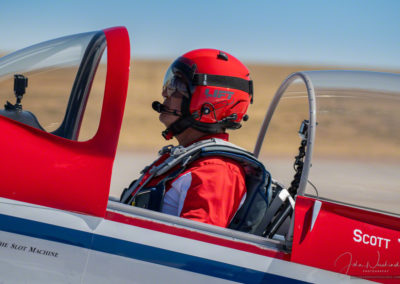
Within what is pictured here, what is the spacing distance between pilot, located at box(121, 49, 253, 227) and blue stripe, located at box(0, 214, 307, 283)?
37 centimetres

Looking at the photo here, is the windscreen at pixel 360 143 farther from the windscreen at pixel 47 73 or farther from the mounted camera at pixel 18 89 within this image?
the mounted camera at pixel 18 89

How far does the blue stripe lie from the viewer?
6.30 ft

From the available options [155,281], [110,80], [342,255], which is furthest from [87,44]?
[342,255]

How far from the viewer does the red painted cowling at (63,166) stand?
1.98m

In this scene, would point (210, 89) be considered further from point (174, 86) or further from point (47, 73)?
point (47, 73)

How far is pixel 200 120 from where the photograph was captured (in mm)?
2768

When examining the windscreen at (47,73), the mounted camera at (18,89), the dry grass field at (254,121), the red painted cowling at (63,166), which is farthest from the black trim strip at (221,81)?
the mounted camera at (18,89)

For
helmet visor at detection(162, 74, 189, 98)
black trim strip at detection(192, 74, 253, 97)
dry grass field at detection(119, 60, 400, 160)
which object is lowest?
dry grass field at detection(119, 60, 400, 160)

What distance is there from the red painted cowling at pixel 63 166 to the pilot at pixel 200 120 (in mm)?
466

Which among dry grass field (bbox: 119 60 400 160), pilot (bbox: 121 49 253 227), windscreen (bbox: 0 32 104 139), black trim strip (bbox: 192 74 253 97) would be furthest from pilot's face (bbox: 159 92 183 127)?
windscreen (bbox: 0 32 104 139)

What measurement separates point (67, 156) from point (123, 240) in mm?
428

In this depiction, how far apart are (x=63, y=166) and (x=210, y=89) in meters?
1.05

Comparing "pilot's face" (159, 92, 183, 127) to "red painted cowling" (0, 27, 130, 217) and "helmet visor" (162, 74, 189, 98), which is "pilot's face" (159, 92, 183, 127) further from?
"red painted cowling" (0, 27, 130, 217)

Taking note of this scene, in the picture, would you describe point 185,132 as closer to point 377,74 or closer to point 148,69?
point 377,74
